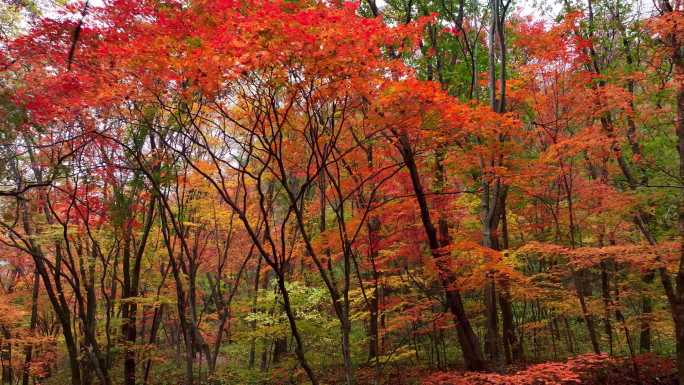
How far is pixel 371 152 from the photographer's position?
35.5 feet

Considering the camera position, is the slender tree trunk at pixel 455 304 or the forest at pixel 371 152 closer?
the forest at pixel 371 152

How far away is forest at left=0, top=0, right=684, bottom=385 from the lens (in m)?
6.34

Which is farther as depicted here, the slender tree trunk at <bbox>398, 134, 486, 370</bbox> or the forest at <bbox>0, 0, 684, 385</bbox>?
the slender tree trunk at <bbox>398, 134, 486, 370</bbox>

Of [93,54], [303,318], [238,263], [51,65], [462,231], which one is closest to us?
[93,54]

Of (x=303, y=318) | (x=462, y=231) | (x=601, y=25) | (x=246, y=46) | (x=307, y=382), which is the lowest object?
(x=307, y=382)

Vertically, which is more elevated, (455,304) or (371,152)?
(371,152)

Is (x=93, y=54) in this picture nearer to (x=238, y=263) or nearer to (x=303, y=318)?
(x=303, y=318)

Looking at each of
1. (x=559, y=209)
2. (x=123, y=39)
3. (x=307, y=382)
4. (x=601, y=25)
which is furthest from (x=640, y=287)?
(x=123, y=39)

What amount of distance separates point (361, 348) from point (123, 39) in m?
12.3

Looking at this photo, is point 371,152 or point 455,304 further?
point 371,152

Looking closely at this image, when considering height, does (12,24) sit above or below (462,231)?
above

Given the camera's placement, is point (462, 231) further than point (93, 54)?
Yes

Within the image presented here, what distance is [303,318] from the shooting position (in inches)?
405

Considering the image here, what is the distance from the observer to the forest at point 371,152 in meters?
6.34
